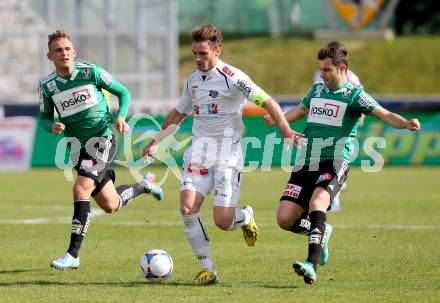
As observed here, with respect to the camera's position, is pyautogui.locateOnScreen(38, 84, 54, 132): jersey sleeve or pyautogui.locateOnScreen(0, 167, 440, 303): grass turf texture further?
pyautogui.locateOnScreen(38, 84, 54, 132): jersey sleeve

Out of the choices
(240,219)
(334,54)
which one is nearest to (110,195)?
(240,219)

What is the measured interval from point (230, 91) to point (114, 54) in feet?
72.9

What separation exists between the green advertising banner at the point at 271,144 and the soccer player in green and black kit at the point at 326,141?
13.9 metres

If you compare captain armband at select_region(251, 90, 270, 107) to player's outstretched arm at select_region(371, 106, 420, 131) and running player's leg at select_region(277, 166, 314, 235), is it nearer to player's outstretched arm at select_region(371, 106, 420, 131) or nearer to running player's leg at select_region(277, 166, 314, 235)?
running player's leg at select_region(277, 166, 314, 235)

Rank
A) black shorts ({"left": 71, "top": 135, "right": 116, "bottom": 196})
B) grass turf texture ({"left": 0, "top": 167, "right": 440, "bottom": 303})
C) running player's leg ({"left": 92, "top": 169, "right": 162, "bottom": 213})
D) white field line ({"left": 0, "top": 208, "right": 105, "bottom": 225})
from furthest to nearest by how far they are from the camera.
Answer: white field line ({"left": 0, "top": 208, "right": 105, "bottom": 225})
running player's leg ({"left": 92, "top": 169, "right": 162, "bottom": 213})
black shorts ({"left": 71, "top": 135, "right": 116, "bottom": 196})
grass turf texture ({"left": 0, "top": 167, "right": 440, "bottom": 303})

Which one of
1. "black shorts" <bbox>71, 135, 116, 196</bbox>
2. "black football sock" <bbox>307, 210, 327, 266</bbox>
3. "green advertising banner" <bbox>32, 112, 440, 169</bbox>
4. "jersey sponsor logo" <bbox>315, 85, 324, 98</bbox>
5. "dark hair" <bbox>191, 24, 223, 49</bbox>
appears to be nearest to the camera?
"black football sock" <bbox>307, 210, 327, 266</bbox>

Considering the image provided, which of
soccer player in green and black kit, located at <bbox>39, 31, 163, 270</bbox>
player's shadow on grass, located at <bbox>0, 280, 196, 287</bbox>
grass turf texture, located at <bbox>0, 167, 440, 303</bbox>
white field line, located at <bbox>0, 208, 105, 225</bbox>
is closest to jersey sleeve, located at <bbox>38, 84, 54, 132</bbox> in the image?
soccer player in green and black kit, located at <bbox>39, 31, 163, 270</bbox>

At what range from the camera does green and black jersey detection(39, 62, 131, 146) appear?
432 inches

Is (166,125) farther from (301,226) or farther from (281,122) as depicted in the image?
(301,226)

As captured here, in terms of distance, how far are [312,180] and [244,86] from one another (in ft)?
3.94

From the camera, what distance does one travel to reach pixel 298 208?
1020 centimetres

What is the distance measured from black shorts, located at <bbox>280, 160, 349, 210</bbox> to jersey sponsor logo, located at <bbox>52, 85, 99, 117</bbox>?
2.41 meters

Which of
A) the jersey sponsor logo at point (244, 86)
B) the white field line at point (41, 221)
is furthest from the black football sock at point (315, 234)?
the white field line at point (41, 221)

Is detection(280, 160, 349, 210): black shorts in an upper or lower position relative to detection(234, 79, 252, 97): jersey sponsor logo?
lower
